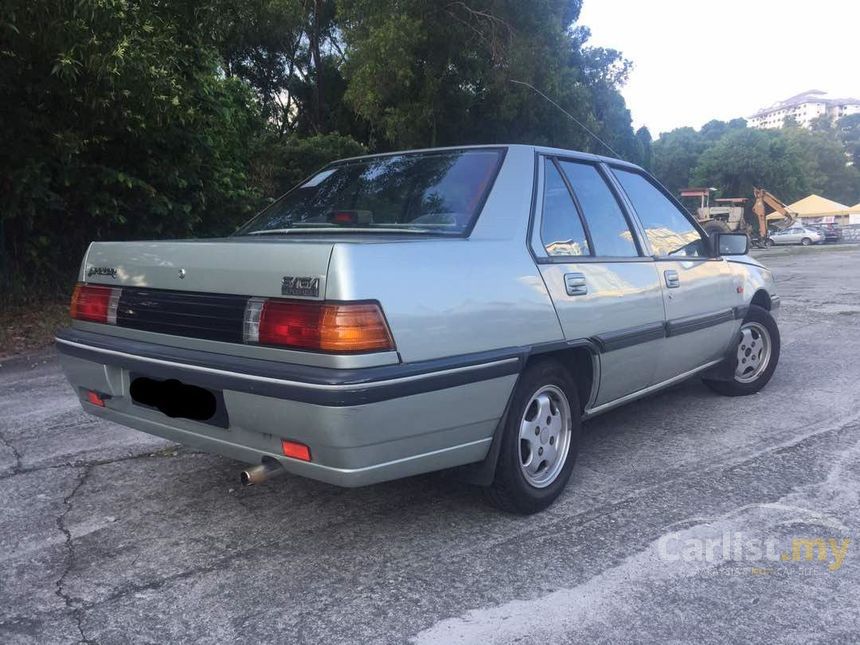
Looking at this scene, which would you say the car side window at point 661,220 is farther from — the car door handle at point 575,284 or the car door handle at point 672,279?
the car door handle at point 575,284

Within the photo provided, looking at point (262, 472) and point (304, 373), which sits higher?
point (304, 373)

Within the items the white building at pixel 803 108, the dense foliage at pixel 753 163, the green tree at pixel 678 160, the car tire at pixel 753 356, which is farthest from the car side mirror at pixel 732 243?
the white building at pixel 803 108

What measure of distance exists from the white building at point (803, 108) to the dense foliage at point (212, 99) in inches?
6590

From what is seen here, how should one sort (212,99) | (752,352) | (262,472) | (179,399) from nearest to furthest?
(262,472)
(179,399)
(752,352)
(212,99)

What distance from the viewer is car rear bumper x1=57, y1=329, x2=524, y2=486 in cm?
231

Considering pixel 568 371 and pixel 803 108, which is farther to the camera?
pixel 803 108

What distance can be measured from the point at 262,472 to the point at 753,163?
2238 inches

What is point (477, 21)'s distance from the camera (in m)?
15.1

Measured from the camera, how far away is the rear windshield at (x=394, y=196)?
3094mm

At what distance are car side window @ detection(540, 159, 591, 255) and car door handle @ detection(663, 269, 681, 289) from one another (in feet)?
2.40

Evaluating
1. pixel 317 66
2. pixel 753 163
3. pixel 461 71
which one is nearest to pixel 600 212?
pixel 461 71

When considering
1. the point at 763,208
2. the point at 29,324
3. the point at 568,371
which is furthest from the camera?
the point at 763,208

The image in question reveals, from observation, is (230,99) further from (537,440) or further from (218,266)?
(537,440)

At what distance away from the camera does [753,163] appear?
52.2 m
